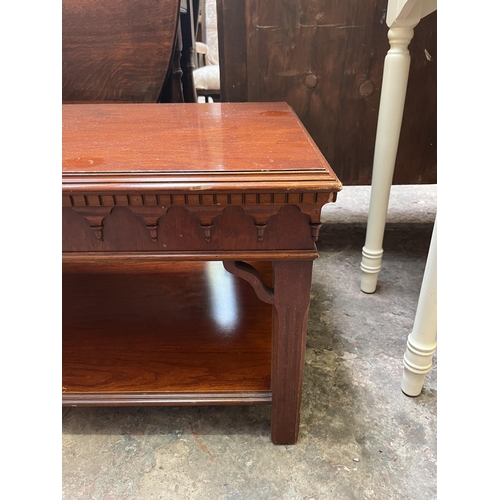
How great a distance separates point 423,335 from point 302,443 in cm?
29

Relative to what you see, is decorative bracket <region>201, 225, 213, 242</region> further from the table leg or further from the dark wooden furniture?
the table leg

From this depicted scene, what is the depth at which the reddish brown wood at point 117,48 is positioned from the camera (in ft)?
3.77

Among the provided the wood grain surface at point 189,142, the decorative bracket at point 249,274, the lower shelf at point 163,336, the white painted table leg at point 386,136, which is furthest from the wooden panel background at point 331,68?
the decorative bracket at point 249,274

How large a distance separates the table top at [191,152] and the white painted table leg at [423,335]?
30 centimetres

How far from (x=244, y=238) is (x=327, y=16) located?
0.81 meters

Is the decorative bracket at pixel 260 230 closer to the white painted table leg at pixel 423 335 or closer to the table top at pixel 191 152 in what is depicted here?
the table top at pixel 191 152

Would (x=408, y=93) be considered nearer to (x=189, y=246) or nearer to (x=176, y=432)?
(x=189, y=246)

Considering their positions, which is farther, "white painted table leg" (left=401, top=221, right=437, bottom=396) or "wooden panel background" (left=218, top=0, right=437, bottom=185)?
"wooden panel background" (left=218, top=0, right=437, bottom=185)

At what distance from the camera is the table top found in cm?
47

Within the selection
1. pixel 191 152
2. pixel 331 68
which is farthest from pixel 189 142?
pixel 331 68

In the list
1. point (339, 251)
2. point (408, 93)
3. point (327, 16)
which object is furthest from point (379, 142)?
point (339, 251)

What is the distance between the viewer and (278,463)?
26.1 inches

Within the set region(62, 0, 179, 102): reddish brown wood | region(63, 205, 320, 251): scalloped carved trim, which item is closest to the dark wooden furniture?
region(63, 205, 320, 251): scalloped carved trim

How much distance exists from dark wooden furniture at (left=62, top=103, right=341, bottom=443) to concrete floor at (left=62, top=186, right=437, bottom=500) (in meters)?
0.07
